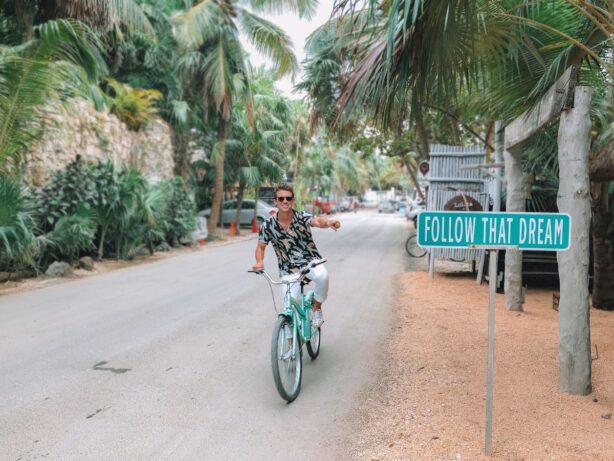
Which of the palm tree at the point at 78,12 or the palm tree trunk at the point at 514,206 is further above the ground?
the palm tree at the point at 78,12

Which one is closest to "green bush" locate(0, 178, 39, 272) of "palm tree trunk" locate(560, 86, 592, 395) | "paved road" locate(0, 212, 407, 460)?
"paved road" locate(0, 212, 407, 460)

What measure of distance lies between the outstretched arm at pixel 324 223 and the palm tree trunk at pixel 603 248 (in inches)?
190

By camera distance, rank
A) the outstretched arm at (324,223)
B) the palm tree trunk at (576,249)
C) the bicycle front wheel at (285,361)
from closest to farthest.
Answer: the bicycle front wheel at (285,361)
the palm tree trunk at (576,249)
the outstretched arm at (324,223)

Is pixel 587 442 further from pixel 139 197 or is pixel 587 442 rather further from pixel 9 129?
pixel 139 197

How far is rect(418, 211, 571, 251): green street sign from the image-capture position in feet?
10.9

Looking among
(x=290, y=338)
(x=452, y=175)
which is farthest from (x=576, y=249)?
(x=452, y=175)

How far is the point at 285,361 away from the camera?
14.4ft

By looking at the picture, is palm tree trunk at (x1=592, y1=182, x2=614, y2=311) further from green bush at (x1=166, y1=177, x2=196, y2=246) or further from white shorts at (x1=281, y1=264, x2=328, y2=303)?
green bush at (x1=166, y1=177, x2=196, y2=246)

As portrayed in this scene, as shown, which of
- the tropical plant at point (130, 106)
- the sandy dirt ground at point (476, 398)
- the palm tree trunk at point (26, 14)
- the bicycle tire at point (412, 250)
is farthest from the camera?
the tropical plant at point (130, 106)

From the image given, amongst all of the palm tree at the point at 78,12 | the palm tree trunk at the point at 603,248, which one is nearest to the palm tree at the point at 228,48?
the palm tree at the point at 78,12

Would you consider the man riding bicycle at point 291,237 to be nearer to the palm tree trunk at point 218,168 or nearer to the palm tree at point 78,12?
the palm tree at point 78,12

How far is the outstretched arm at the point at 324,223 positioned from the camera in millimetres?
4652

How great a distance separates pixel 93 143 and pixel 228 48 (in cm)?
729

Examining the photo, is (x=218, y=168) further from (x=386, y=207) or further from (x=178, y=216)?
(x=386, y=207)
